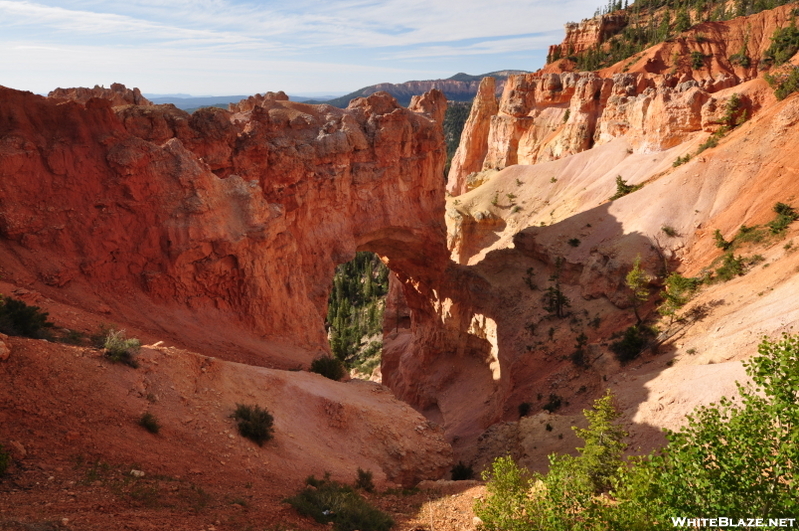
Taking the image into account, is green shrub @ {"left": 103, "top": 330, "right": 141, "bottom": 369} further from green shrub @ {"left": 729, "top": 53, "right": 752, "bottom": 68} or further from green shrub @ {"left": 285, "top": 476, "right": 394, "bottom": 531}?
green shrub @ {"left": 729, "top": 53, "right": 752, "bottom": 68}

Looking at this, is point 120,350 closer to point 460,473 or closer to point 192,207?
point 192,207

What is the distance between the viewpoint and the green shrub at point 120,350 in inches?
600

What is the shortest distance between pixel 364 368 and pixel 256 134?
35318 mm

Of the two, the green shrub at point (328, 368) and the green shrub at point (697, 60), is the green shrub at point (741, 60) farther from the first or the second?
the green shrub at point (328, 368)

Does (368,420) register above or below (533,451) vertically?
above

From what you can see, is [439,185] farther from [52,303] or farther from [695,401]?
[52,303]

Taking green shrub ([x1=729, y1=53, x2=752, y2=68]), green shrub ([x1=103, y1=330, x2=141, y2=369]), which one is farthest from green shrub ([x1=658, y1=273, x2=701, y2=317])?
green shrub ([x1=729, y1=53, x2=752, y2=68])

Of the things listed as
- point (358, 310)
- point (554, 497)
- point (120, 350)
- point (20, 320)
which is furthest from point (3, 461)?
point (358, 310)

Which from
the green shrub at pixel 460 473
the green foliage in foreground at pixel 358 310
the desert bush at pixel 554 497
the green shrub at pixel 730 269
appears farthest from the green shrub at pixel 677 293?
the green foliage in foreground at pixel 358 310

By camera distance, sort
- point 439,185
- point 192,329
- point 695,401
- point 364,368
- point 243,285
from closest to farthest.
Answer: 1. point 695,401
2. point 192,329
3. point 243,285
4. point 439,185
5. point 364,368

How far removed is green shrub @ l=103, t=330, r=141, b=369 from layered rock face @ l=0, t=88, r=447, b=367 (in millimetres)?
5788

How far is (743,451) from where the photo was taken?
30.4ft

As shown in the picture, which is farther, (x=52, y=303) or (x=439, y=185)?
(x=439, y=185)

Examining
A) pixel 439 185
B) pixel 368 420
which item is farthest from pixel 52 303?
pixel 439 185
